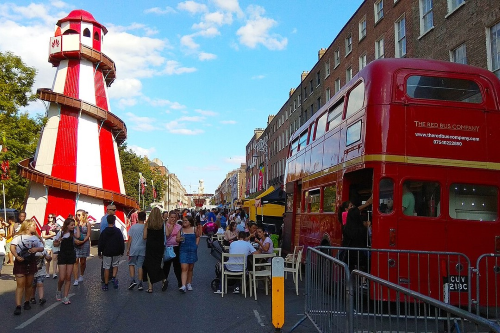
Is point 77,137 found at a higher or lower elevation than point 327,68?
lower

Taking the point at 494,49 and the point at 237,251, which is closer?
the point at 237,251

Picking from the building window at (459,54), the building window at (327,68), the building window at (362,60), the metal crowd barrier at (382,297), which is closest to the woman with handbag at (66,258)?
the metal crowd barrier at (382,297)

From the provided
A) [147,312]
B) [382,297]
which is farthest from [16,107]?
[382,297]

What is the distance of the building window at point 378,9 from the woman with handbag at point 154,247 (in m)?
20.3

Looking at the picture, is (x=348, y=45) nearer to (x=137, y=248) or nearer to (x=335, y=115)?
(x=335, y=115)

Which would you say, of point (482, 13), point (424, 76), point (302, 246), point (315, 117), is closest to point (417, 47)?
point (482, 13)

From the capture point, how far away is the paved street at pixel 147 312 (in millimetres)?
7137

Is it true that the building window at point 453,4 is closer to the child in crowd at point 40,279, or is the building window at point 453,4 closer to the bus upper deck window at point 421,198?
the bus upper deck window at point 421,198

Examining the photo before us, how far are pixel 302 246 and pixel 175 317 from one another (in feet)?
19.2

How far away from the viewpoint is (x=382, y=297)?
4328 mm

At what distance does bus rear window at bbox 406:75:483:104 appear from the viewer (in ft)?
27.0

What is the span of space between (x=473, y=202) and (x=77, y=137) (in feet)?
84.2

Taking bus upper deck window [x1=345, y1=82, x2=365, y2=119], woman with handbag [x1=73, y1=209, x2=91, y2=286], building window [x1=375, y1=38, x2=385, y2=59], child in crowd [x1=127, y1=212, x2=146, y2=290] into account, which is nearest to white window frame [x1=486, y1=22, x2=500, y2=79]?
bus upper deck window [x1=345, y1=82, x2=365, y2=119]

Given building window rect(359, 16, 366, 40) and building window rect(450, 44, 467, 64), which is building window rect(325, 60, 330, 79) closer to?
building window rect(359, 16, 366, 40)
